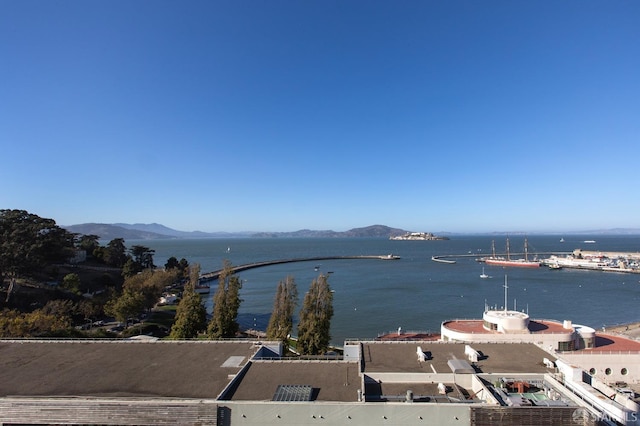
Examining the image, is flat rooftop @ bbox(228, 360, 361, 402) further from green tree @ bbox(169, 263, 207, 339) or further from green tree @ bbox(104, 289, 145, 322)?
green tree @ bbox(104, 289, 145, 322)

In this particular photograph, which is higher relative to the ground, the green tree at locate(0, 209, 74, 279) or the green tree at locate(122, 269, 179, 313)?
the green tree at locate(0, 209, 74, 279)

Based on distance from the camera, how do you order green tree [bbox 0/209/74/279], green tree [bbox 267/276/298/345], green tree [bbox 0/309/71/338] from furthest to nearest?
green tree [bbox 0/209/74/279] → green tree [bbox 267/276/298/345] → green tree [bbox 0/309/71/338]

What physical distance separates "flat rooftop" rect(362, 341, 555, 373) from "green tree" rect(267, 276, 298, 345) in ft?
25.0

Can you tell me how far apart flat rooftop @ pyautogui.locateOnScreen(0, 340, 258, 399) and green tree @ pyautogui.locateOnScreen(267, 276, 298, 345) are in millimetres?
6237

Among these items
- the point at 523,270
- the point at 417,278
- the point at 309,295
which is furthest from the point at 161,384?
the point at 523,270

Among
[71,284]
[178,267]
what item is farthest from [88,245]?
[71,284]

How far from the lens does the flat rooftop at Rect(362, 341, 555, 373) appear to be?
13.6 m

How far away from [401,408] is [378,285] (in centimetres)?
5109

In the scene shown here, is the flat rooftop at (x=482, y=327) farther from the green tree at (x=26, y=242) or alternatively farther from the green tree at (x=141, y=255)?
the green tree at (x=141, y=255)

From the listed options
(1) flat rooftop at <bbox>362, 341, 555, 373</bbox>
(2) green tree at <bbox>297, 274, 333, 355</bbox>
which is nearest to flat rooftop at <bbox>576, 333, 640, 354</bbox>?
(1) flat rooftop at <bbox>362, 341, 555, 373</bbox>

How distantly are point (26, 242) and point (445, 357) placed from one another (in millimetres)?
38977

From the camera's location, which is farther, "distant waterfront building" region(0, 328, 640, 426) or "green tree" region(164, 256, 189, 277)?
"green tree" region(164, 256, 189, 277)

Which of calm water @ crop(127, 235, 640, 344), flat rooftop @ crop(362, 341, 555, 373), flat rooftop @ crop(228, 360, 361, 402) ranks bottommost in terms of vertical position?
calm water @ crop(127, 235, 640, 344)

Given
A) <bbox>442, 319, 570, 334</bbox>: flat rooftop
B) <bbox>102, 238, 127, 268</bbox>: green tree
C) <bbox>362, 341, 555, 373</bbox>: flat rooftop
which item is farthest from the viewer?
<bbox>102, 238, 127, 268</bbox>: green tree
